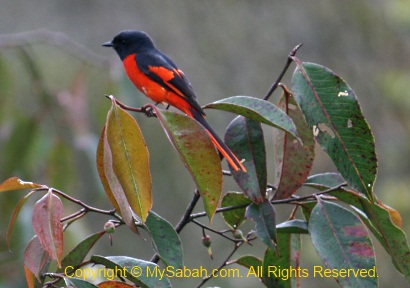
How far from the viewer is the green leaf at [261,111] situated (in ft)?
4.10

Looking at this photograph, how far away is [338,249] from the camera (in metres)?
1.34

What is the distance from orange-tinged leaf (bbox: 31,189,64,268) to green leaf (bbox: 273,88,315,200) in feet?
1.40

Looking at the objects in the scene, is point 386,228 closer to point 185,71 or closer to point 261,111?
point 261,111

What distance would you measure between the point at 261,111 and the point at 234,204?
0.28 metres

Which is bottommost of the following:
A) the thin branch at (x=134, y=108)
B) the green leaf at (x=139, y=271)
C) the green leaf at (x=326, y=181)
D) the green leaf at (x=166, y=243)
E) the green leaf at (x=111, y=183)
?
the green leaf at (x=139, y=271)

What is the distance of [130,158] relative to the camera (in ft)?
4.02

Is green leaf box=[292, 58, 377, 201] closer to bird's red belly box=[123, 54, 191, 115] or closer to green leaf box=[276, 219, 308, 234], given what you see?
green leaf box=[276, 219, 308, 234]

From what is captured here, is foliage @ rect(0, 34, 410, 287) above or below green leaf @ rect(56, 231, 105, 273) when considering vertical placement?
above

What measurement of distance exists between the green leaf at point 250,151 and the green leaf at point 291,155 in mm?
64

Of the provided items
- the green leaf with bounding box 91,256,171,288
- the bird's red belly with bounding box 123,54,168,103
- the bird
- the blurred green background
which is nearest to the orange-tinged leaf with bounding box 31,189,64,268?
the green leaf with bounding box 91,256,171,288

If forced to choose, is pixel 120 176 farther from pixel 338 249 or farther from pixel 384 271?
pixel 384 271

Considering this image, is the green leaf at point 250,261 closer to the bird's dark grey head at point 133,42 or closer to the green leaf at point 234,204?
the green leaf at point 234,204

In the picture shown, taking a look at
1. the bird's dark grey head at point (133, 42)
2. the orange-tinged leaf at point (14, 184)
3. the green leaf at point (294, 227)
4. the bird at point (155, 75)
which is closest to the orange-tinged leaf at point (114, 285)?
the orange-tinged leaf at point (14, 184)

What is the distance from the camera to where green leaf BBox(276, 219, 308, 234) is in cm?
139
